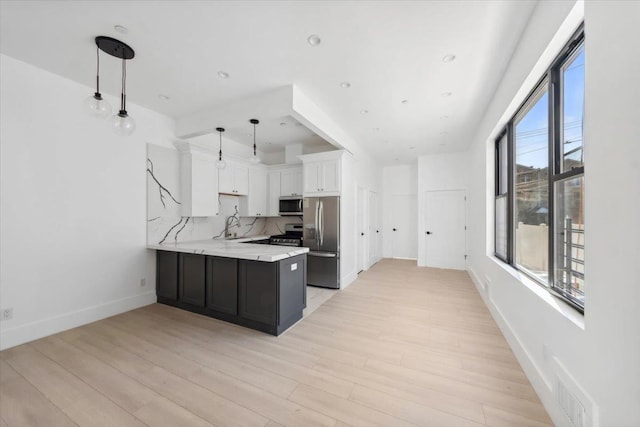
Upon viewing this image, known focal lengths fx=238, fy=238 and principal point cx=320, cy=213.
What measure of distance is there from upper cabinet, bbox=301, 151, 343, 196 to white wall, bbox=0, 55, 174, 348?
271 cm

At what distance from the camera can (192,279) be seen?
3.40m

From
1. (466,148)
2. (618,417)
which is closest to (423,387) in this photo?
(618,417)

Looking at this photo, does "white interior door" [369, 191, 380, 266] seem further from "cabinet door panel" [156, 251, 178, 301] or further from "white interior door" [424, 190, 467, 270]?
"cabinet door panel" [156, 251, 178, 301]

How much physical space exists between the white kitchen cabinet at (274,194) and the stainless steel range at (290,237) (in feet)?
1.59

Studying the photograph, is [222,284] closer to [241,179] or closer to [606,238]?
[241,179]

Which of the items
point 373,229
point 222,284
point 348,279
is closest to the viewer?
point 222,284

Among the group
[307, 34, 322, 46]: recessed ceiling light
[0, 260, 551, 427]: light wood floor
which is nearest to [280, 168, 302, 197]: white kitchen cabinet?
[0, 260, 551, 427]: light wood floor

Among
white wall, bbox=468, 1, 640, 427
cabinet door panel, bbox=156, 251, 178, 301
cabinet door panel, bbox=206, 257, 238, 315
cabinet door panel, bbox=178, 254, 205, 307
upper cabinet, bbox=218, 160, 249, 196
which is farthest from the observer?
upper cabinet, bbox=218, 160, 249, 196

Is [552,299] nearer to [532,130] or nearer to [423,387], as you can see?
[423,387]

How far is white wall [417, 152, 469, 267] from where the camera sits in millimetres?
6223

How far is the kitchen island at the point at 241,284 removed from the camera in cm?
279

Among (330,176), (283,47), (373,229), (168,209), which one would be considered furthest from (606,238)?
(373,229)

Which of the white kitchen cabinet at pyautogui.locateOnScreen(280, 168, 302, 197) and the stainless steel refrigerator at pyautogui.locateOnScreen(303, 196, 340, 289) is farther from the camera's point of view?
the white kitchen cabinet at pyautogui.locateOnScreen(280, 168, 302, 197)

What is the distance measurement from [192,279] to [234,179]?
2.20 m
